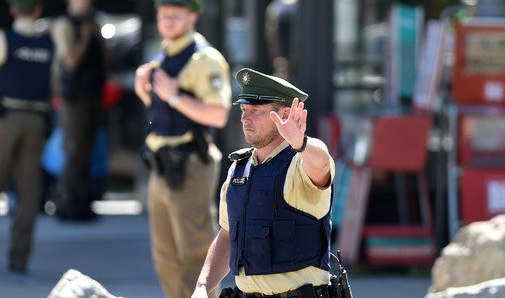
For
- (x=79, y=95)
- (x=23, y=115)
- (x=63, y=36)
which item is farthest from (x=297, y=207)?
(x=79, y=95)

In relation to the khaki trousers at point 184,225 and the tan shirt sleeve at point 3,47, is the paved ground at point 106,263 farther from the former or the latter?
the khaki trousers at point 184,225

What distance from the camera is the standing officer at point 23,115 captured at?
363 inches

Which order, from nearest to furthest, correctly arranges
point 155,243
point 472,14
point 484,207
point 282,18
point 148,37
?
point 155,243 < point 484,207 < point 472,14 < point 148,37 < point 282,18

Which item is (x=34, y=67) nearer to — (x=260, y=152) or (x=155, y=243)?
(x=155, y=243)

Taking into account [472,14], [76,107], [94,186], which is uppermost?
[472,14]

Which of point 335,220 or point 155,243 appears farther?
point 335,220

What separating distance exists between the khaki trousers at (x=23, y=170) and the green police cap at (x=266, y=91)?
15.1 ft

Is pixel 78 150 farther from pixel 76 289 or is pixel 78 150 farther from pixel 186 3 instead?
pixel 76 289

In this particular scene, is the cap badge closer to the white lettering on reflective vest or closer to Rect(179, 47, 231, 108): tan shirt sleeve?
Rect(179, 47, 231, 108): tan shirt sleeve

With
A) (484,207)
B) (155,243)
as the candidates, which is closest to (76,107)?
(484,207)

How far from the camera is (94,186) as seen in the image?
40.0 ft

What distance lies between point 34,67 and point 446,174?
2836mm

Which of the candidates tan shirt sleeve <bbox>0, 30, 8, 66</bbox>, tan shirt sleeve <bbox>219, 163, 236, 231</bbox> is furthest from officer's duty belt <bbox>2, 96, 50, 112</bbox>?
tan shirt sleeve <bbox>219, 163, 236, 231</bbox>

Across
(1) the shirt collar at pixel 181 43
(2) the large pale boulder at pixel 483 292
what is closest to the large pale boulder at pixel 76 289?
(2) the large pale boulder at pixel 483 292
